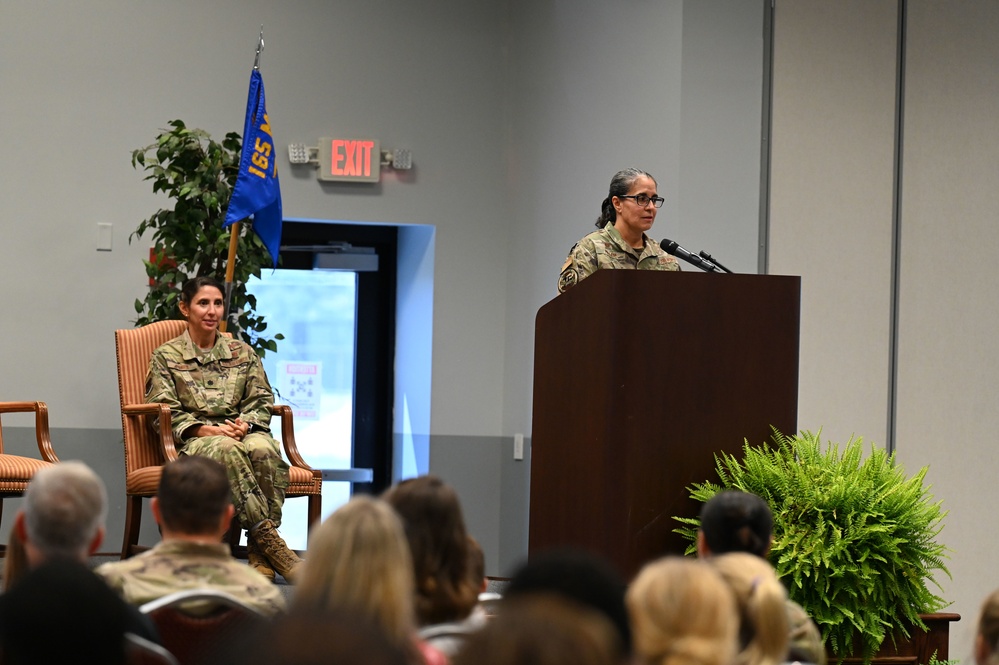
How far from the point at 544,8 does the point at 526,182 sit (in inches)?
37.9

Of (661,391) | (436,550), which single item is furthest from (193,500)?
(661,391)

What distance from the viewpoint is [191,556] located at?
2.30 metres

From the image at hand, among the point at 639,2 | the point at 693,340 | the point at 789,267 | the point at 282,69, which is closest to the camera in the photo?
the point at 693,340

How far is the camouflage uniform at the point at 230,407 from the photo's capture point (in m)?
4.81

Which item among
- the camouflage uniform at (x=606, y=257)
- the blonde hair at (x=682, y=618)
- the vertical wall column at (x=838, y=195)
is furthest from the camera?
the vertical wall column at (x=838, y=195)

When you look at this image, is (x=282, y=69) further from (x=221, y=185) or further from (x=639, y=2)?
(x=639, y=2)

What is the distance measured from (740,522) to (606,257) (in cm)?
180

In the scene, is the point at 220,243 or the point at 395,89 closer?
the point at 220,243

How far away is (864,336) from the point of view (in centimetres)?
562

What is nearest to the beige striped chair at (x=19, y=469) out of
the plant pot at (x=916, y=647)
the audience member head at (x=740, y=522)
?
the plant pot at (x=916, y=647)

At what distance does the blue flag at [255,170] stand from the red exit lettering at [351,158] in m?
1.01

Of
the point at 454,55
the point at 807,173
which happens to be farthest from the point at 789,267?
the point at 454,55

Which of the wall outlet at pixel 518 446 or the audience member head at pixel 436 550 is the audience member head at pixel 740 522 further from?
the wall outlet at pixel 518 446

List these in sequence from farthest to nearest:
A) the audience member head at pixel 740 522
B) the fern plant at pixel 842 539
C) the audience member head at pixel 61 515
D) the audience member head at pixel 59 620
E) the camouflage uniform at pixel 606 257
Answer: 1. the camouflage uniform at pixel 606 257
2. the fern plant at pixel 842 539
3. the audience member head at pixel 740 522
4. the audience member head at pixel 61 515
5. the audience member head at pixel 59 620
